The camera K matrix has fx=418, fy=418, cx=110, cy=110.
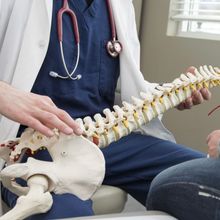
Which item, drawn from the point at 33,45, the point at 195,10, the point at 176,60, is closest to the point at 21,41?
the point at 33,45

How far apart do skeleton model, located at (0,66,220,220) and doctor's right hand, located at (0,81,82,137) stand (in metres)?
0.04

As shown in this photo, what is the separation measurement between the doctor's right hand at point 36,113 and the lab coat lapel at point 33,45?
0.20m

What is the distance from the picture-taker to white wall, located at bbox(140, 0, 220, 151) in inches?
76.9

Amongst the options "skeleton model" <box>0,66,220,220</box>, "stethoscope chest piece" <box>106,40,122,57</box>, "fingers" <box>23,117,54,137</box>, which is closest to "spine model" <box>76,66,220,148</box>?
"skeleton model" <box>0,66,220,220</box>

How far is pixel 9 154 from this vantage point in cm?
86

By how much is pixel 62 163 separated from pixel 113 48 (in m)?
0.48

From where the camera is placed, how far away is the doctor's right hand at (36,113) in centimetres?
77

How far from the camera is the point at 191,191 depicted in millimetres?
622

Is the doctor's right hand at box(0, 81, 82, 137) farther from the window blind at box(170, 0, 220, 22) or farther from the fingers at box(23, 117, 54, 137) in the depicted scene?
the window blind at box(170, 0, 220, 22)

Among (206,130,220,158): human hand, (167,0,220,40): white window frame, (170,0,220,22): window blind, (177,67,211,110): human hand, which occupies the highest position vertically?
(170,0,220,22): window blind

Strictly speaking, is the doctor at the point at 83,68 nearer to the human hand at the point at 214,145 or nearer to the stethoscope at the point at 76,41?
the stethoscope at the point at 76,41

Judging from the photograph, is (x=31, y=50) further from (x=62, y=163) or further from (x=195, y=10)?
(x=195, y=10)

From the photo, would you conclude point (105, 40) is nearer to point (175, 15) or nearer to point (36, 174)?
point (36, 174)

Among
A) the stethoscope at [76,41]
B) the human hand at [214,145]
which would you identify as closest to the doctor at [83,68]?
the stethoscope at [76,41]
